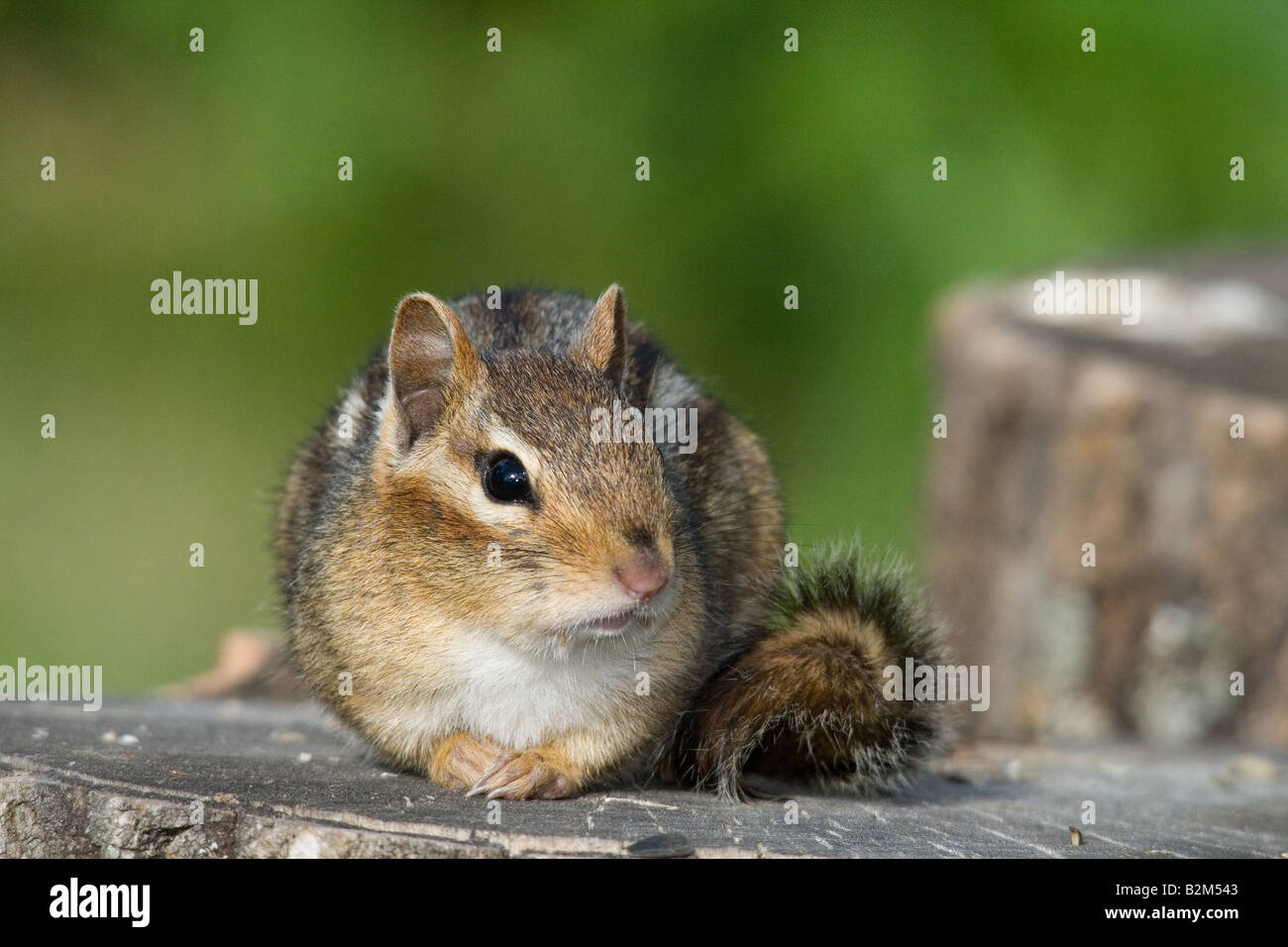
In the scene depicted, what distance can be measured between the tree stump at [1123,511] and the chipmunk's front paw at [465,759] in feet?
8.60

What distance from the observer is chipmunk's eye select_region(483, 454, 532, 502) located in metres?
3.15

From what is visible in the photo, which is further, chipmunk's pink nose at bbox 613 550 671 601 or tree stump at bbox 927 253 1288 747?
tree stump at bbox 927 253 1288 747

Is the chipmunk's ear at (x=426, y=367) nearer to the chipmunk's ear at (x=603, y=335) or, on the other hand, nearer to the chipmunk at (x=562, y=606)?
the chipmunk at (x=562, y=606)

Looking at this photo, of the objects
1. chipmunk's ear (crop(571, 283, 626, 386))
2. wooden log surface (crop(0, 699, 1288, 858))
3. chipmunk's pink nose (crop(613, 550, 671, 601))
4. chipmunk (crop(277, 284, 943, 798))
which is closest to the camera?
wooden log surface (crop(0, 699, 1288, 858))

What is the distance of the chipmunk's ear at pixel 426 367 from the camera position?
11.0 ft

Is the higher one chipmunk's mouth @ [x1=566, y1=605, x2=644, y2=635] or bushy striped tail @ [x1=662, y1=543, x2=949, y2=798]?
chipmunk's mouth @ [x1=566, y1=605, x2=644, y2=635]

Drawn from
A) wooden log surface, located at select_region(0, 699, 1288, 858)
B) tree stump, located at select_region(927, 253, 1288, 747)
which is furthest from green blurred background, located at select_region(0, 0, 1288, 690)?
wooden log surface, located at select_region(0, 699, 1288, 858)

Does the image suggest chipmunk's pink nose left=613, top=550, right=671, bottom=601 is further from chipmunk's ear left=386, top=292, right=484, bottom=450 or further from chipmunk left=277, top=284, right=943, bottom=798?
chipmunk's ear left=386, top=292, right=484, bottom=450

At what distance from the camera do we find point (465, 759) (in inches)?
131

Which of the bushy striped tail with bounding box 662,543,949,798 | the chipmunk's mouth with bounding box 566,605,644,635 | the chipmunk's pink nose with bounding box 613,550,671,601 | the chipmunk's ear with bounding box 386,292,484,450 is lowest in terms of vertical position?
the bushy striped tail with bounding box 662,543,949,798

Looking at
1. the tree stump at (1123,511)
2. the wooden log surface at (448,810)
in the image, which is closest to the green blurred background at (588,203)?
the tree stump at (1123,511)

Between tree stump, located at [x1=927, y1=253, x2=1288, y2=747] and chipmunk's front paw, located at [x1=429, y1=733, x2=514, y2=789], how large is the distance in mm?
2622

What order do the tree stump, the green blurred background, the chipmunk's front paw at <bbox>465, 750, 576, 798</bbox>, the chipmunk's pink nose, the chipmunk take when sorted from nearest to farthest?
the chipmunk's pink nose
the chipmunk
the chipmunk's front paw at <bbox>465, 750, 576, 798</bbox>
the tree stump
the green blurred background

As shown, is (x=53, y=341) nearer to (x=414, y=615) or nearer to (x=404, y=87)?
(x=404, y=87)
